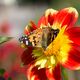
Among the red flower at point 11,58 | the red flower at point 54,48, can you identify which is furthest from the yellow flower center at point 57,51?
the red flower at point 11,58

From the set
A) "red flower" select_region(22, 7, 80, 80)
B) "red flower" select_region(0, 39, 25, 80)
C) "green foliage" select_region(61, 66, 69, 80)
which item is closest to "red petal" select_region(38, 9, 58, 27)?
"red flower" select_region(22, 7, 80, 80)

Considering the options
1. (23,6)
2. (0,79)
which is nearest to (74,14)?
(0,79)

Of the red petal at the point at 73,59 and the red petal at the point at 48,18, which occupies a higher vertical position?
the red petal at the point at 48,18

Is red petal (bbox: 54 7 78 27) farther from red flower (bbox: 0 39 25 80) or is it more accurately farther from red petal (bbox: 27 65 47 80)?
red flower (bbox: 0 39 25 80)

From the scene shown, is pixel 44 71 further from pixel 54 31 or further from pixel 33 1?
pixel 33 1

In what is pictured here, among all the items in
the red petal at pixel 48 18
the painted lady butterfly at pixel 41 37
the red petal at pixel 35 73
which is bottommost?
the red petal at pixel 35 73

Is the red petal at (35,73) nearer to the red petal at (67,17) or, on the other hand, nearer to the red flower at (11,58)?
the red petal at (67,17)

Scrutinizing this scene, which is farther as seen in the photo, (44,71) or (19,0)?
(19,0)
